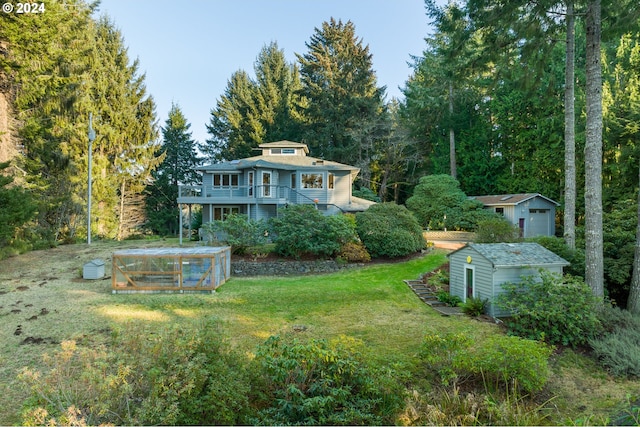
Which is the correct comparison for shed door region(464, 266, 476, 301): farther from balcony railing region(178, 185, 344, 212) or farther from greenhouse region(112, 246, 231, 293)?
balcony railing region(178, 185, 344, 212)

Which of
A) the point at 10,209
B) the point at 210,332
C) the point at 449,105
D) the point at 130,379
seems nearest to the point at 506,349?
the point at 210,332

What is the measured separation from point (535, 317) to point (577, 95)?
78.1 feet

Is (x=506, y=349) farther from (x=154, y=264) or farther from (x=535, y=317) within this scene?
(x=154, y=264)

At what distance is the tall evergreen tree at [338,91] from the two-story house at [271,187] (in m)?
9.55

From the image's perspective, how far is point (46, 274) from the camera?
1391 centimetres

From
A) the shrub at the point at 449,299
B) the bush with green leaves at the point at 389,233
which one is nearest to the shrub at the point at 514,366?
the shrub at the point at 449,299

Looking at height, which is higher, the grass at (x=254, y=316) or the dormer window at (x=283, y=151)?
the dormer window at (x=283, y=151)

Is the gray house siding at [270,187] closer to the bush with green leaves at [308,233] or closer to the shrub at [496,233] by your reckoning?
the bush with green leaves at [308,233]

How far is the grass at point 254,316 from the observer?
21.7ft

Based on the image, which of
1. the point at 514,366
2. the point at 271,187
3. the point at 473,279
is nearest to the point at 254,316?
the point at 514,366

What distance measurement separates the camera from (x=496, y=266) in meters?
9.56

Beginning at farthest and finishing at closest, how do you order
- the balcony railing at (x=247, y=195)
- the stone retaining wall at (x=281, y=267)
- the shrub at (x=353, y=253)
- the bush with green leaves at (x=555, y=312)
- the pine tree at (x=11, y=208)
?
the balcony railing at (x=247, y=195)
the shrub at (x=353, y=253)
the stone retaining wall at (x=281, y=267)
the pine tree at (x=11, y=208)
the bush with green leaves at (x=555, y=312)

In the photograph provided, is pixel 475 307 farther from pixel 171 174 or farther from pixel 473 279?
pixel 171 174

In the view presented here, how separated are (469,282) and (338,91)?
2812 centimetres
